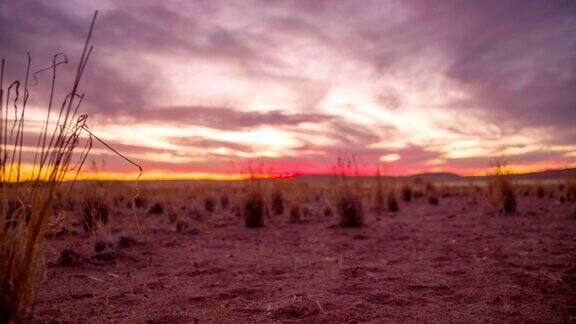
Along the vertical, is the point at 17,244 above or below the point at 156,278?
above

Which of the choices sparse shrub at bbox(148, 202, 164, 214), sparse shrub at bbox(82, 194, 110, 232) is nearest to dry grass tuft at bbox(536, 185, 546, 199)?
sparse shrub at bbox(148, 202, 164, 214)

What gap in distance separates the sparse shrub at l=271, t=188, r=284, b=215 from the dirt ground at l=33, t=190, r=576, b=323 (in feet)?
12.4

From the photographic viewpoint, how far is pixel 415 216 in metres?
10.7

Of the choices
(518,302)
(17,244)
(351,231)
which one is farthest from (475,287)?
(351,231)

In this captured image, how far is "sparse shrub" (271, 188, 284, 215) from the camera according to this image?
11.8 metres

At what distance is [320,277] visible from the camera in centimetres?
447

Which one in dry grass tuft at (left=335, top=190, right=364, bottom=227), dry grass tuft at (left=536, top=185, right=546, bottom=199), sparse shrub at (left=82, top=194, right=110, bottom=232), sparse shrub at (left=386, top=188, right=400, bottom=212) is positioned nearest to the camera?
sparse shrub at (left=82, top=194, right=110, bottom=232)

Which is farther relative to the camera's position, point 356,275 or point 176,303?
point 356,275

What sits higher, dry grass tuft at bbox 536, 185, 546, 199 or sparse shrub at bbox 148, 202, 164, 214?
dry grass tuft at bbox 536, 185, 546, 199

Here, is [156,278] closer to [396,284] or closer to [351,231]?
[396,284]

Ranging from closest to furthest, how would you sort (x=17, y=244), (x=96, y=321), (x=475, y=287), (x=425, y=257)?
1. (x=17, y=244)
2. (x=96, y=321)
3. (x=475, y=287)
4. (x=425, y=257)

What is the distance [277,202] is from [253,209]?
2720 mm

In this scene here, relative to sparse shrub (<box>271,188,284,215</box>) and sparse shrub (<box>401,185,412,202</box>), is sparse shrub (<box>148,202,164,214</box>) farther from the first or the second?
sparse shrub (<box>401,185,412,202</box>)

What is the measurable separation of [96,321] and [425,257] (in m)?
3.69
